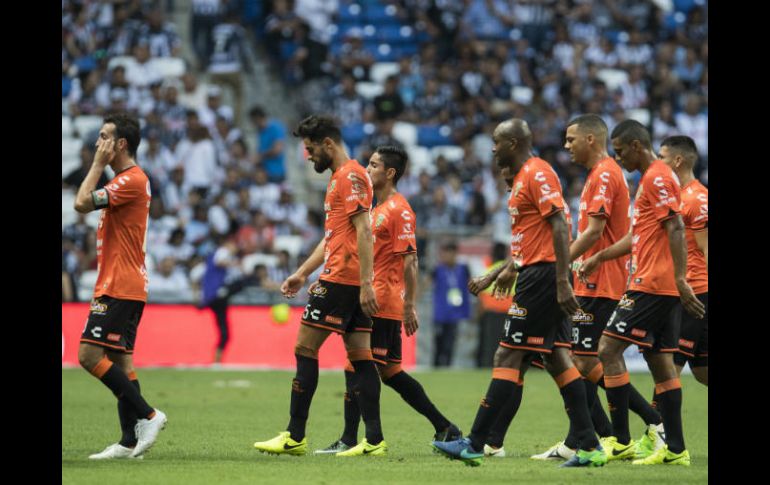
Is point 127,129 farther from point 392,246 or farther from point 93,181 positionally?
point 392,246

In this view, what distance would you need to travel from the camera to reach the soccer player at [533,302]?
9141 mm

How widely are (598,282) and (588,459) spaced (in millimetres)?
1880

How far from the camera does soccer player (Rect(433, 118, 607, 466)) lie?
9.14 m

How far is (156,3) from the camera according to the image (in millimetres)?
29750

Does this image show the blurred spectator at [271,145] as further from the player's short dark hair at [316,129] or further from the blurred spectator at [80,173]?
the player's short dark hair at [316,129]

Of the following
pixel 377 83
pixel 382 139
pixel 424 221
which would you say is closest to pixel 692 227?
pixel 424 221

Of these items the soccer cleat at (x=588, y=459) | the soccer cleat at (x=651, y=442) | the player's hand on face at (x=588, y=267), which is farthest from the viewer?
the soccer cleat at (x=651, y=442)

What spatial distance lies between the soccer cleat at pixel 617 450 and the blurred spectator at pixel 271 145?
58.0ft

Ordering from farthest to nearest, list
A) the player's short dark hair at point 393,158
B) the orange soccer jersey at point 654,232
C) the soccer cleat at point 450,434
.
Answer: the player's short dark hair at point 393,158 → the soccer cleat at point 450,434 → the orange soccer jersey at point 654,232

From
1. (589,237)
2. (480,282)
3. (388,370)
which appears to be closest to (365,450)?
(388,370)

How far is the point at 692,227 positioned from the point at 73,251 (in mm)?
15034

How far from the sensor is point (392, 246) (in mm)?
11297

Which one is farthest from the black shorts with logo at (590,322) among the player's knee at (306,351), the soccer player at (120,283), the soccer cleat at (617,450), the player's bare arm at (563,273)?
the soccer player at (120,283)

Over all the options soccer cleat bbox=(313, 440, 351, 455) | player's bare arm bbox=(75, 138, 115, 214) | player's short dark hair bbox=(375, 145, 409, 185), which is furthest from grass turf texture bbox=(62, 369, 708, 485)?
player's short dark hair bbox=(375, 145, 409, 185)
